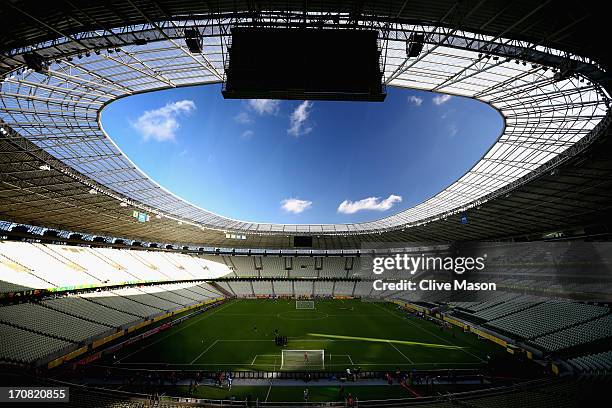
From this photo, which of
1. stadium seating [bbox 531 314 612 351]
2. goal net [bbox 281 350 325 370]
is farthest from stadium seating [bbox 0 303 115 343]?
stadium seating [bbox 531 314 612 351]

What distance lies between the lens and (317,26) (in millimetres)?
12242

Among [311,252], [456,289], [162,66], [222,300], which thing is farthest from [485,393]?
[311,252]

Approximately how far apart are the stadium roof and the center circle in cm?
2371

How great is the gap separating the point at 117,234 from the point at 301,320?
3401 centimetres

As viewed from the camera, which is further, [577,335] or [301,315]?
[301,315]

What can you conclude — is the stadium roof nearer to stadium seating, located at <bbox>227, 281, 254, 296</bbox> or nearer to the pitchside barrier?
the pitchside barrier

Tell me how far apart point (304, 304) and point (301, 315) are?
398 inches

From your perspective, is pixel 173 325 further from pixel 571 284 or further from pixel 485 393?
pixel 571 284

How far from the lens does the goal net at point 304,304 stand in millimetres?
54938

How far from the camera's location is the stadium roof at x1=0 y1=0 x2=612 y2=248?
40.4ft

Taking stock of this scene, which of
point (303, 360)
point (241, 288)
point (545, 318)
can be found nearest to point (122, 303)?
point (303, 360)

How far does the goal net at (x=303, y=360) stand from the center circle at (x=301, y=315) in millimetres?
16881

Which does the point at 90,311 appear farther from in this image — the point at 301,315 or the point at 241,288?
the point at 241,288

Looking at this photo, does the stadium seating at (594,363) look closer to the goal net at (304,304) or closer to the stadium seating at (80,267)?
the goal net at (304,304)
